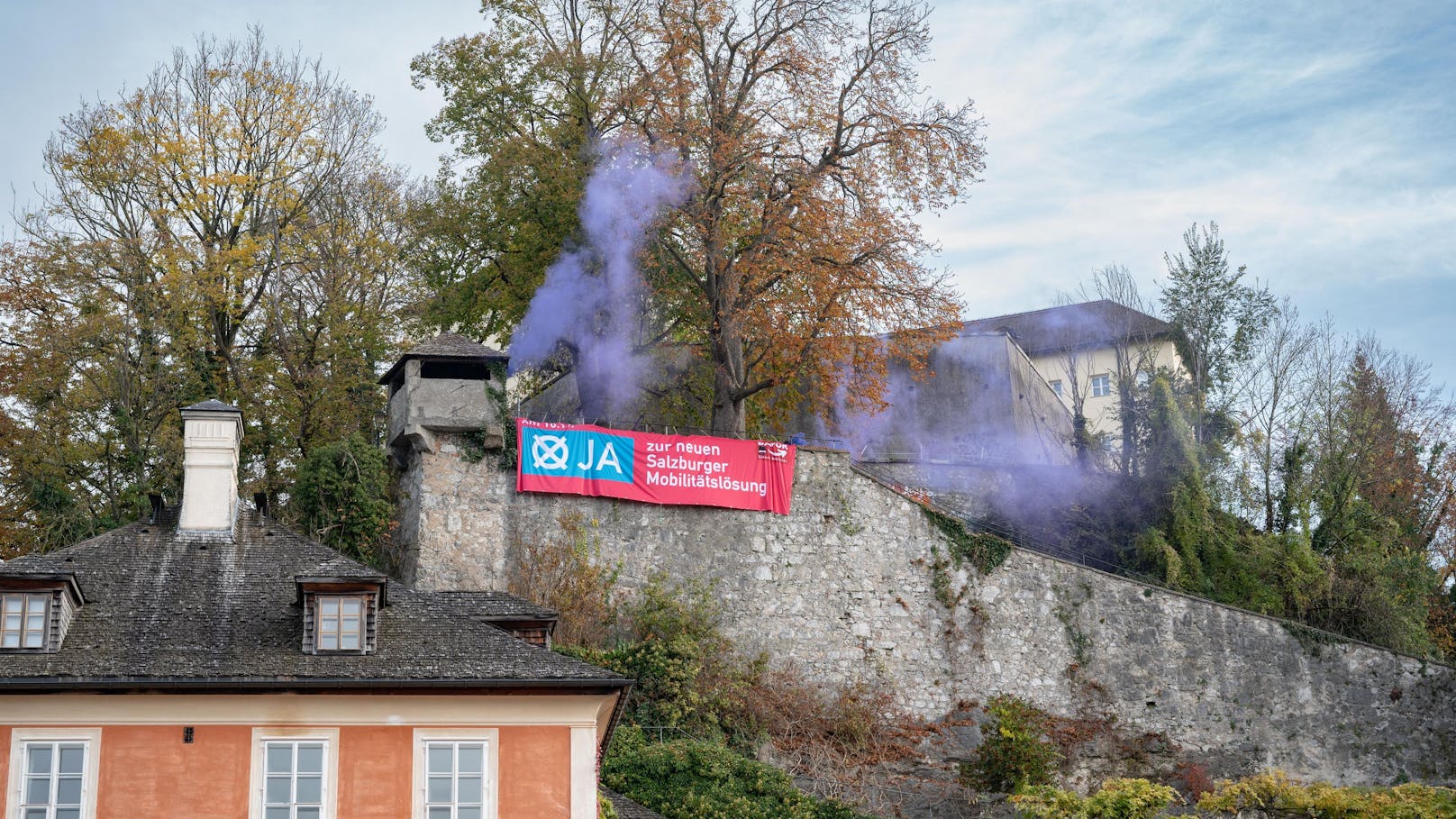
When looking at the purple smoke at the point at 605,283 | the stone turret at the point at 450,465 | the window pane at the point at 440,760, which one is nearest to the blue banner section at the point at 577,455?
the stone turret at the point at 450,465

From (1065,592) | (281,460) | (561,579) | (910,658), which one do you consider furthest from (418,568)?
(1065,592)

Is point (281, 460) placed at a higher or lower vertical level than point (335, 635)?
higher

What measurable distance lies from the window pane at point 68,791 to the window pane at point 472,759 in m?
4.74

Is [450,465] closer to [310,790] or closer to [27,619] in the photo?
[27,619]

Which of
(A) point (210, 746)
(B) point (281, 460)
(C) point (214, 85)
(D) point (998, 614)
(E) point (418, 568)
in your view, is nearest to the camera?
(A) point (210, 746)

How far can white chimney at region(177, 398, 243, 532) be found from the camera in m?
25.6

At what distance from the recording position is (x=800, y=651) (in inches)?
1384

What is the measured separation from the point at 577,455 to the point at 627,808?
1019cm

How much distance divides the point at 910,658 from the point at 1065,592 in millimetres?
3673

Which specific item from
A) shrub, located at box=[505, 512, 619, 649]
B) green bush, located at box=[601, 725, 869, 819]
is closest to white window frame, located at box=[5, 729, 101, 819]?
green bush, located at box=[601, 725, 869, 819]

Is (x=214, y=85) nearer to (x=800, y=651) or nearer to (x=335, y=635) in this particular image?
(x=800, y=651)

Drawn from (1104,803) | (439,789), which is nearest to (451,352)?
(439,789)

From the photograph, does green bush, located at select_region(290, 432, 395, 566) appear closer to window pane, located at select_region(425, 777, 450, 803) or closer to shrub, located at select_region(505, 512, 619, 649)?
shrub, located at select_region(505, 512, 619, 649)

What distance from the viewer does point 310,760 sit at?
22.4 metres
